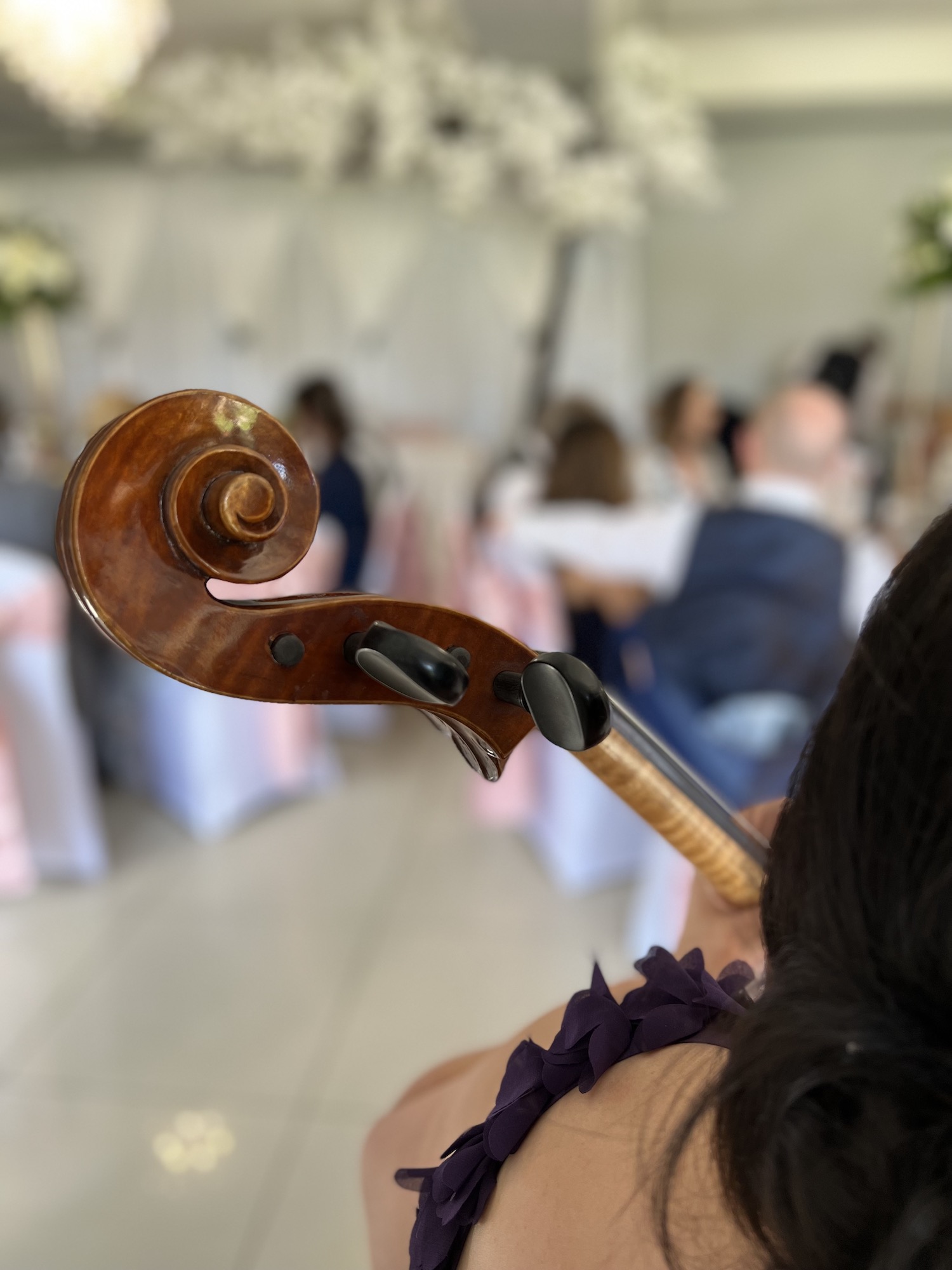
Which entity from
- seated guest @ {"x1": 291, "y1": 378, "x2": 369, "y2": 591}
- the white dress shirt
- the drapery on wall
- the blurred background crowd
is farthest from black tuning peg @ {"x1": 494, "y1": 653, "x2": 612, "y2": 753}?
the drapery on wall

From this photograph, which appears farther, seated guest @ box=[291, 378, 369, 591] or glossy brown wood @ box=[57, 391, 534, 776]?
seated guest @ box=[291, 378, 369, 591]

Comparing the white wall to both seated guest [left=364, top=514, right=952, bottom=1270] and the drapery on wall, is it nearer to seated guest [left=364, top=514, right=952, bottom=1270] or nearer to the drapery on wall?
the drapery on wall

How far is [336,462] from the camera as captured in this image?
3.35 m

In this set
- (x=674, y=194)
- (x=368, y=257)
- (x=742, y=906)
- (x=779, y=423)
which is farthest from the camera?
(x=368, y=257)

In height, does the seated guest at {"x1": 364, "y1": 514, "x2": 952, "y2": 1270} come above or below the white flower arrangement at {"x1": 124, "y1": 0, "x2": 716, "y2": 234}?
below

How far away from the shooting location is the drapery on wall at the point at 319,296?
574cm

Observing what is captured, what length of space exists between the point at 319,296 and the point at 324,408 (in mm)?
2853

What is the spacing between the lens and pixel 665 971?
47 cm

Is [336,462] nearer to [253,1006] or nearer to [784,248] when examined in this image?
[253,1006]

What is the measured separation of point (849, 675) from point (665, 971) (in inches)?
7.9

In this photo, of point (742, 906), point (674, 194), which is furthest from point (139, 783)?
point (674, 194)

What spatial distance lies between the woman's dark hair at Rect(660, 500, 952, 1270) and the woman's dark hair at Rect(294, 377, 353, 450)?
3.27 meters

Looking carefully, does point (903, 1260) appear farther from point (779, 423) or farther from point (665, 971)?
point (779, 423)

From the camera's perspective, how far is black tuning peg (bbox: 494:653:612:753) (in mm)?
388
